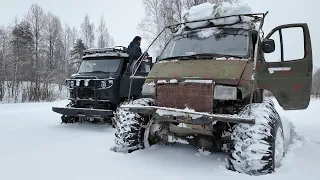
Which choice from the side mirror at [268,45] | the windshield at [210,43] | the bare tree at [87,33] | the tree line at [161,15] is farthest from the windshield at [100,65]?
the bare tree at [87,33]

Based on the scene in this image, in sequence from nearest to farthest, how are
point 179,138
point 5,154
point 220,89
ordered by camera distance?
point 220,89 → point 5,154 → point 179,138

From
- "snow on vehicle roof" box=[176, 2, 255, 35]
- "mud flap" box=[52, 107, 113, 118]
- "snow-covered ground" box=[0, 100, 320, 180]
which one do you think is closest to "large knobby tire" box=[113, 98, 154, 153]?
"snow-covered ground" box=[0, 100, 320, 180]

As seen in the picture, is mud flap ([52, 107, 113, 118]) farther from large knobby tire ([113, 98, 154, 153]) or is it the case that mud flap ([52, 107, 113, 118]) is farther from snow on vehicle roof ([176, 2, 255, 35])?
snow on vehicle roof ([176, 2, 255, 35])

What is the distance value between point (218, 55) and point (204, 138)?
4.43ft

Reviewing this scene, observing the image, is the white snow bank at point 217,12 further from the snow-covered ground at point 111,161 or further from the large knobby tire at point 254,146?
the snow-covered ground at point 111,161

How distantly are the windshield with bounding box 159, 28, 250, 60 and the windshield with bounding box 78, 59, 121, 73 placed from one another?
3283 millimetres

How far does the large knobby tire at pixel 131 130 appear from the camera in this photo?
15.1ft

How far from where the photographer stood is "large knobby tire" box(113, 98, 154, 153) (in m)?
4.62

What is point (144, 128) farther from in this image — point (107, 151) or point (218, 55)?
point (218, 55)

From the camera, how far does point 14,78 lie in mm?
35094

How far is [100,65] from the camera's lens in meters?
8.67

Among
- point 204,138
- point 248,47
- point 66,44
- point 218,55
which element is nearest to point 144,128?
point 204,138

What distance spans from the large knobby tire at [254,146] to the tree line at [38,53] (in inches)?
929

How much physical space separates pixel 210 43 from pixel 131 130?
2008mm
